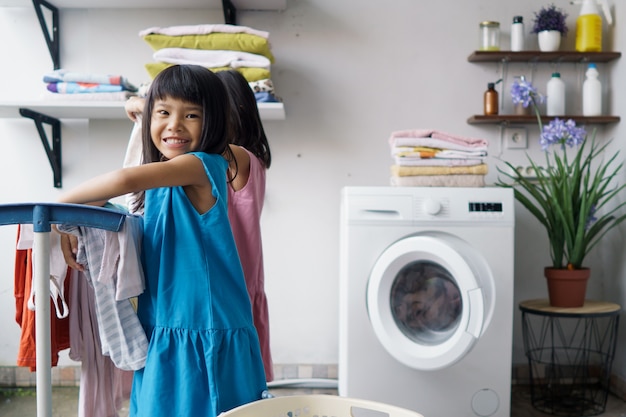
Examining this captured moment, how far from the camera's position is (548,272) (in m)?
2.52

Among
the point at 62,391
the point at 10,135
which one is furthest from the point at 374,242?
the point at 10,135

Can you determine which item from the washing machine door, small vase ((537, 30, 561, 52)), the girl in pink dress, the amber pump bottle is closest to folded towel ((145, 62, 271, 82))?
the girl in pink dress

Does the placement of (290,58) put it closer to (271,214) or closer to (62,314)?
(271,214)

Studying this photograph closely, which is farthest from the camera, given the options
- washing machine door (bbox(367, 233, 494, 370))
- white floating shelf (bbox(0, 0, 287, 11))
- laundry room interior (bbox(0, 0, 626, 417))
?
laundry room interior (bbox(0, 0, 626, 417))

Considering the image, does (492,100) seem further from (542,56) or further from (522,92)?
(542,56)

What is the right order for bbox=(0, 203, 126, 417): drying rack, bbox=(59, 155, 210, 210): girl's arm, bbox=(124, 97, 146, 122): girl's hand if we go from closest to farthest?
bbox=(0, 203, 126, 417): drying rack
bbox=(59, 155, 210, 210): girl's arm
bbox=(124, 97, 146, 122): girl's hand

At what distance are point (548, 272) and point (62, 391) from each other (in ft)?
6.96

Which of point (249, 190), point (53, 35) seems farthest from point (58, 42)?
point (249, 190)

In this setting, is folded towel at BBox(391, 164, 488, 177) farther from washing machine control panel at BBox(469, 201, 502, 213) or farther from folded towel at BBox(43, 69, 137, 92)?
folded towel at BBox(43, 69, 137, 92)

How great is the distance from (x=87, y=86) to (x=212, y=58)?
510 mm

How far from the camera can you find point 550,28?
8.83 ft

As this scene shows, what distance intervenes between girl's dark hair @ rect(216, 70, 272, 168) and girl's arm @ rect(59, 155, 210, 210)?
544 mm

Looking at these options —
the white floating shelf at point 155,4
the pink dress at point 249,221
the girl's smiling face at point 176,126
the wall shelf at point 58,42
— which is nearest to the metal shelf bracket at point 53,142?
the wall shelf at point 58,42

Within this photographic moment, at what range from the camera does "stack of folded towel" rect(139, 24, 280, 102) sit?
97.7 inches
